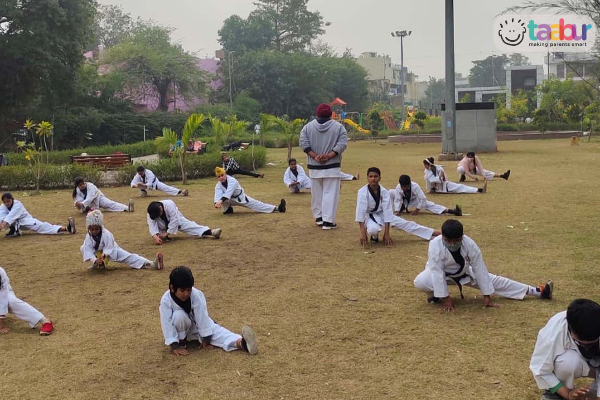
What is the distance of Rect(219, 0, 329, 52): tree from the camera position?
218 feet

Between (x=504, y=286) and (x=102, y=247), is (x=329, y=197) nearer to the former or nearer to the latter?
(x=102, y=247)

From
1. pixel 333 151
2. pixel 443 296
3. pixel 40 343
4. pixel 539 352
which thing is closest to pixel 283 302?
pixel 443 296

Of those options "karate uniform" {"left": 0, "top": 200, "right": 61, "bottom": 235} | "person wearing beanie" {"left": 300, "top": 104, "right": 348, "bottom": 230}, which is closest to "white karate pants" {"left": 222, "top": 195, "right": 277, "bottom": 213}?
"person wearing beanie" {"left": 300, "top": 104, "right": 348, "bottom": 230}

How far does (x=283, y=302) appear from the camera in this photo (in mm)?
6281

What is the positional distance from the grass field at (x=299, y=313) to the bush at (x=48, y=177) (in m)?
6.92

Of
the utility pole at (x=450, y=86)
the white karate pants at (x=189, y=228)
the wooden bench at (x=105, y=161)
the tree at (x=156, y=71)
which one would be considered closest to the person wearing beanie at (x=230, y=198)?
the white karate pants at (x=189, y=228)

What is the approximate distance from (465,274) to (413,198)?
4.90 m

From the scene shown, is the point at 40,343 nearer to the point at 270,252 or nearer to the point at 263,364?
the point at 263,364

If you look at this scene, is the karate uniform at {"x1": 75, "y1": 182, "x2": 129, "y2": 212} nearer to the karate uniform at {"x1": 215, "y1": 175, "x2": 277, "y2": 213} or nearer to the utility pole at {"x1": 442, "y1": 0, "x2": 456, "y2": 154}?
the karate uniform at {"x1": 215, "y1": 175, "x2": 277, "y2": 213}

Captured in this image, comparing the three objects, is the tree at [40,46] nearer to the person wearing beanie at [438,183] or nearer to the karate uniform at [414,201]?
the person wearing beanie at [438,183]

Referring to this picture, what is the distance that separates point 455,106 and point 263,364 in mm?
22595

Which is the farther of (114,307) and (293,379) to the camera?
(114,307)

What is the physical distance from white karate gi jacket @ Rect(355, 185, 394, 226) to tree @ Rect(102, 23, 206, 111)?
3767cm

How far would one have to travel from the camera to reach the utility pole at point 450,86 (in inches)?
933
